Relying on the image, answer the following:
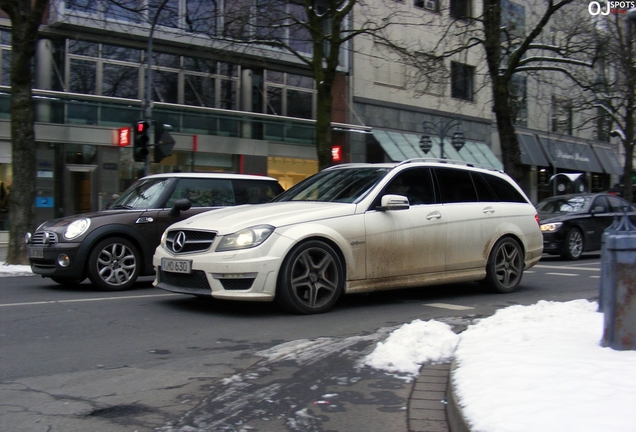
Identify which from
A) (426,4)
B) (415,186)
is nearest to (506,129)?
(426,4)

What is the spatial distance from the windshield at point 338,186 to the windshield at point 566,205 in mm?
9974

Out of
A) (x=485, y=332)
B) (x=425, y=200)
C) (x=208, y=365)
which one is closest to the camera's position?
(x=208, y=365)

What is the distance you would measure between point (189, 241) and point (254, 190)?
3772mm

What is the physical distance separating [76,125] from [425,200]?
16817 mm

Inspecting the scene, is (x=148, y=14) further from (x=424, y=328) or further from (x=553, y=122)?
(x=553, y=122)

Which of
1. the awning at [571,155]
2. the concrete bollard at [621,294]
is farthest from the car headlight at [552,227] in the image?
the awning at [571,155]

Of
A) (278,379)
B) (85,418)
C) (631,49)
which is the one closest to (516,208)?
(278,379)

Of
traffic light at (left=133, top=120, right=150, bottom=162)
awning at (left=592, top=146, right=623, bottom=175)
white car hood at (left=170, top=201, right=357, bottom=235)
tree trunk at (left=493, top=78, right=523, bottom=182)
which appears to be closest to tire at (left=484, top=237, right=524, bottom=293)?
white car hood at (left=170, top=201, right=357, bottom=235)

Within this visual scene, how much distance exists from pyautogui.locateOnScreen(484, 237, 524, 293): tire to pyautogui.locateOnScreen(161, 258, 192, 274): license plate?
4.09 meters

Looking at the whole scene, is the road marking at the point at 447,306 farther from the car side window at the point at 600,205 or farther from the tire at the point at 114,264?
the car side window at the point at 600,205

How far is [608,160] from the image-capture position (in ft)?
146

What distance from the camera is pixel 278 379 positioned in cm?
464

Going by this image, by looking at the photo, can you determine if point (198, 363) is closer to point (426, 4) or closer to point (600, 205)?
point (600, 205)

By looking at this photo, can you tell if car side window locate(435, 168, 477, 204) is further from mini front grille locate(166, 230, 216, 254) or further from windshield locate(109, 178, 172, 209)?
windshield locate(109, 178, 172, 209)
